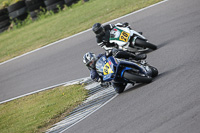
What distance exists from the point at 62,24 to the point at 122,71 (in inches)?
454

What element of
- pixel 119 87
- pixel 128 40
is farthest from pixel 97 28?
pixel 119 87

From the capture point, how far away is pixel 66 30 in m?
18.9

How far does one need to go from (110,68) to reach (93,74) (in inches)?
20.8

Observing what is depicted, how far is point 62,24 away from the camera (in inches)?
792

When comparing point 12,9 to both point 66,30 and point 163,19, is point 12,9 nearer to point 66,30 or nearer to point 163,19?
point 66,30

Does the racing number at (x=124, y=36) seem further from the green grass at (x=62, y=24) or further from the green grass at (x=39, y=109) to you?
the green grass at (x=62, y=24)

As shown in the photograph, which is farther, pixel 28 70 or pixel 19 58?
pixel 19 58

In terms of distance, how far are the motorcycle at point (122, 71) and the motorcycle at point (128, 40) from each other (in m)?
2.22

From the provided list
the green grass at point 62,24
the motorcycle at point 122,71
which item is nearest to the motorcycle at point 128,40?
the motorcycle at point 122,71

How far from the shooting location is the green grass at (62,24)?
18.0 m

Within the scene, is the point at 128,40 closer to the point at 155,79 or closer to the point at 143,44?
the point at 143,44

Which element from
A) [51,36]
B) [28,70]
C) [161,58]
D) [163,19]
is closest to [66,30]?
[51,36]

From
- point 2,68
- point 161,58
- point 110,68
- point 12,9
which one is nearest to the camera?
point 110,68

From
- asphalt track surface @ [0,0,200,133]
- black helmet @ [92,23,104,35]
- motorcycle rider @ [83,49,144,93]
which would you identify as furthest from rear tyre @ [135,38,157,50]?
motorcycle rider @ [83,49,144,93]
